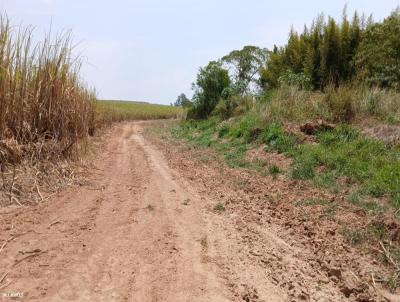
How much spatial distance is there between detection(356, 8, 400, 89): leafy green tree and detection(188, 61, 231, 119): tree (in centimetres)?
1110

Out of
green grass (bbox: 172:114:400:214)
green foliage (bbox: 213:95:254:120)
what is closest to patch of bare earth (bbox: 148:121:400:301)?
green grass (bbox: 172:114:400:214)

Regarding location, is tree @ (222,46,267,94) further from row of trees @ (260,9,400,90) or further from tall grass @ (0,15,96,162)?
tall grass @ (0,15,96,162)

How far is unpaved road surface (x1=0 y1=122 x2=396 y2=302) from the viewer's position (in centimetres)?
279

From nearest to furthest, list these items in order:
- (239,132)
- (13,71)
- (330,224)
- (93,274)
Result: 1. (93,274)
2. (330,224)
3. (13,71)
4. (239,132)

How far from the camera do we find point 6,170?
499cm

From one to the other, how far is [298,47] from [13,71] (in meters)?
12.0

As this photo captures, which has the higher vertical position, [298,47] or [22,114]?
[298,47]

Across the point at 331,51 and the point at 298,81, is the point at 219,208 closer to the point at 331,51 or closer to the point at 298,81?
the point at 298,81

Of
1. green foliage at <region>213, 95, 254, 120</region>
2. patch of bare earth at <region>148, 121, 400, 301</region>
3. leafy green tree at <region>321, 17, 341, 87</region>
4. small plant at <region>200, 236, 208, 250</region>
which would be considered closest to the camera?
patch of bare earth at <region>148, 121, 400, 301</region>

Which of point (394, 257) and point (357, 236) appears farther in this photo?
point (357, 236)

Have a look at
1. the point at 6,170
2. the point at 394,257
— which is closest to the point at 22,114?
the point at 6,170

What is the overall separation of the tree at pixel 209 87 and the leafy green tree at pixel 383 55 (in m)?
11.1

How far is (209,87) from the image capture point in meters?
22.7

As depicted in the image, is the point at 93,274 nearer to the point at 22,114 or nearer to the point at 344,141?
the point at 22,114
